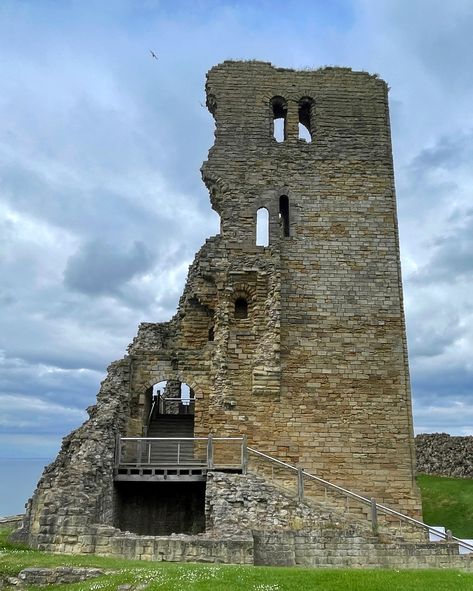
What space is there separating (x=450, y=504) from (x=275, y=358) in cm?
1145

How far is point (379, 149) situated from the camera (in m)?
22.9

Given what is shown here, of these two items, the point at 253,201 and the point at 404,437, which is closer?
the point at 404,437

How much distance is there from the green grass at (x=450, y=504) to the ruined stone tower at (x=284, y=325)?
6.11m

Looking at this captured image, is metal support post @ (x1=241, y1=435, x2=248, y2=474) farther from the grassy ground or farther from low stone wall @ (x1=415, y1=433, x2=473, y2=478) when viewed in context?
low stone wall @ (x1=415, y1=433, x2=473, y2=478)

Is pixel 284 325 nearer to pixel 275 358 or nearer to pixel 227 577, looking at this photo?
pixel 275 358

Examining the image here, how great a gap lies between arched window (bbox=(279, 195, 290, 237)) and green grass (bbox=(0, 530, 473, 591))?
42.8 feet

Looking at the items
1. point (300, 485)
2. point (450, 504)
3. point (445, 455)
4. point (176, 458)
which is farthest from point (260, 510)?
point (445, 455)

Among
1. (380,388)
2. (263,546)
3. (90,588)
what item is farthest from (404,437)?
(90,588)

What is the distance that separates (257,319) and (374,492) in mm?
6678

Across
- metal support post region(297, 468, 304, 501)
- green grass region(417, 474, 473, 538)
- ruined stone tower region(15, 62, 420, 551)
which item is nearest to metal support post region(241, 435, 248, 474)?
ruined stone tower region(15, 62, 420, 551)

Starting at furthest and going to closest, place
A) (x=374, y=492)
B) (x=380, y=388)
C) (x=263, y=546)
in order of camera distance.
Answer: (x=380, y=388) → (x=374, y=492) → (x=263, y=546)

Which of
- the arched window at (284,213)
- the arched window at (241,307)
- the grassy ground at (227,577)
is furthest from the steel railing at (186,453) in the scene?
the arched window at (284,213)

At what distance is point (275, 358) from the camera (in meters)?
19.6

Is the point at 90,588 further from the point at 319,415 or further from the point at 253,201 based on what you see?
the point at 253,201
